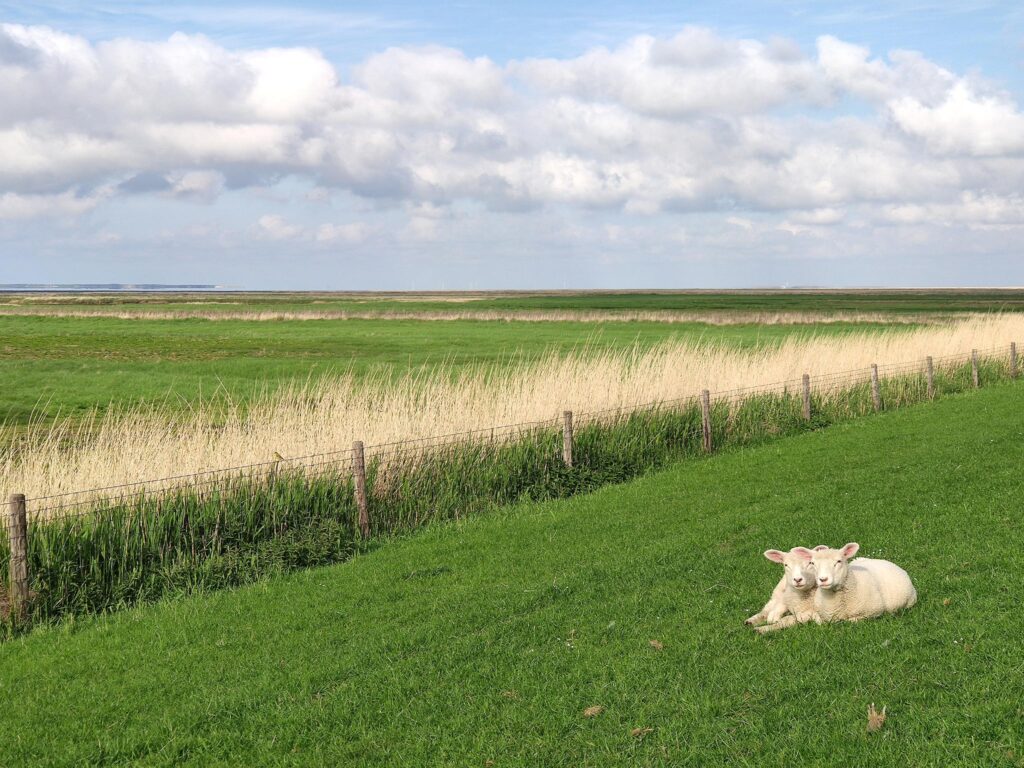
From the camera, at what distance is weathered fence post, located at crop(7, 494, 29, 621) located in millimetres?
10781

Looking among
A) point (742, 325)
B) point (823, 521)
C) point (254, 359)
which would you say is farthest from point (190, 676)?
point (742, 325)

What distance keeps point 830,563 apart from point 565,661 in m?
2.33

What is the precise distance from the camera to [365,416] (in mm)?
17047

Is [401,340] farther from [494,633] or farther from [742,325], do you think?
[494,633]

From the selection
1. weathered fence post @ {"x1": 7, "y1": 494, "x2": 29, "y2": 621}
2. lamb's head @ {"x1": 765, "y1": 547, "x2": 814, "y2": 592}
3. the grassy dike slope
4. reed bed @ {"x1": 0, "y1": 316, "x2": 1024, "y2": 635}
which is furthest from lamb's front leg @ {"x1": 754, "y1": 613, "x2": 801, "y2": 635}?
weathered fence post @ {"x1": 7, "y1": 494, "x2": 29, "y2": 621}

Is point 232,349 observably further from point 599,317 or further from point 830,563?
point 830,563

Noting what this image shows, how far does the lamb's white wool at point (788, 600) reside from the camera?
8164mm

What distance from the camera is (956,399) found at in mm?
27234

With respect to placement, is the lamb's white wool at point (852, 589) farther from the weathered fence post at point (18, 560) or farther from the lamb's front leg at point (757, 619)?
the weathered fence post at point (18, 560)

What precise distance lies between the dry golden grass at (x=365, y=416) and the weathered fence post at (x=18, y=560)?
2.30m

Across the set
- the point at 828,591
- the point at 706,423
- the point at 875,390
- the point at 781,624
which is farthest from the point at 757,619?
the point at 875,390

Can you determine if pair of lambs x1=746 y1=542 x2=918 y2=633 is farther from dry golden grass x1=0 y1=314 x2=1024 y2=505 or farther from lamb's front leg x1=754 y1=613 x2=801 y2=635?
dry golden grass x1=0 y1=314 x2=1024 y2=505

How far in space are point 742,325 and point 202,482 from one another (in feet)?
210

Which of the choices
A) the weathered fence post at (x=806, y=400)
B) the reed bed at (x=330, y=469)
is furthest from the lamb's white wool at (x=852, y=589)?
the weathered fence post at (x=806, y=400)
